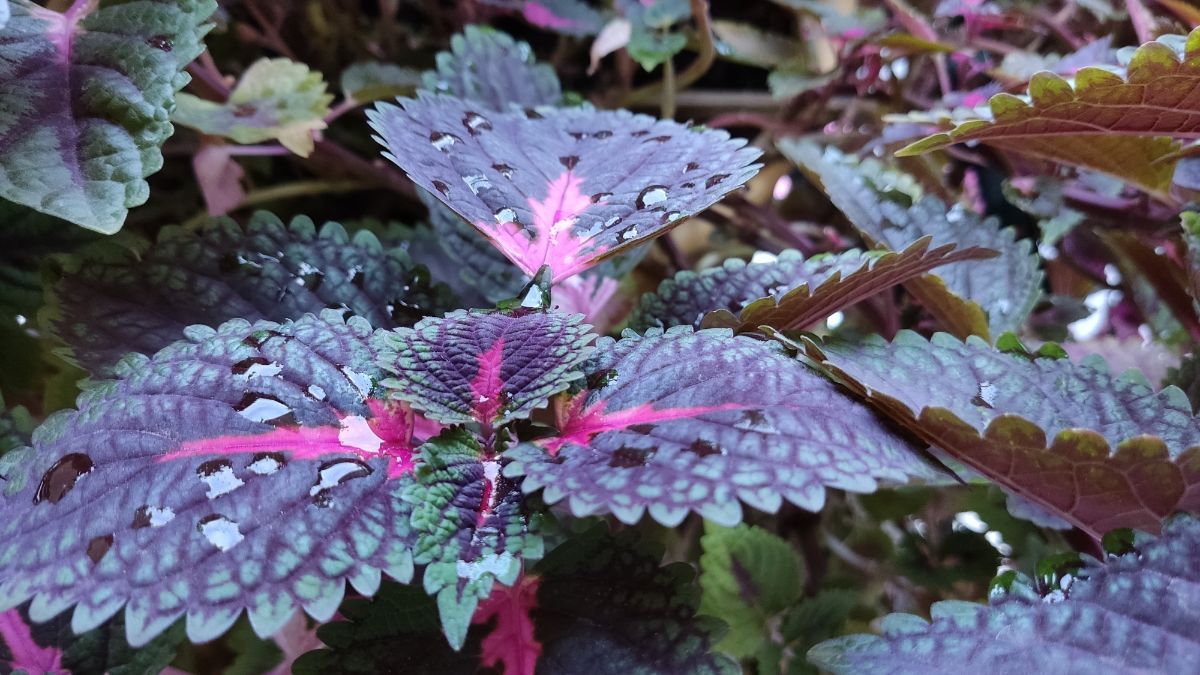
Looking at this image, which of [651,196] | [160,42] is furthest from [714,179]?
[160,42]

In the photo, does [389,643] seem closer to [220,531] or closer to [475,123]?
[220,531]

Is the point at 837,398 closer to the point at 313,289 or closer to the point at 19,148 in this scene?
the point at 313,289

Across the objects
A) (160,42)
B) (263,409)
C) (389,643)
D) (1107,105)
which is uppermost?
(1107,105)

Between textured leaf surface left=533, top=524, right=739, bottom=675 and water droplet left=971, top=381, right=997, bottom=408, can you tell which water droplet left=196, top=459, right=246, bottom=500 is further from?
water droplet left=971, top=381, right=997, bottom=408

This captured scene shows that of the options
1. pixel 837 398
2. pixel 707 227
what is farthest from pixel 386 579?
pixel 707 227

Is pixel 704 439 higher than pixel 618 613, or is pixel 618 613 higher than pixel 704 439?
pixel 704 439

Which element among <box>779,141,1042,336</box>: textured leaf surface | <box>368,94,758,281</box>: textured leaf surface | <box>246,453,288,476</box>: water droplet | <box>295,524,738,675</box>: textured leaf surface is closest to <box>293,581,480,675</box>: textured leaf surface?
<box>295,524,738,675</box>: textured leaf surface

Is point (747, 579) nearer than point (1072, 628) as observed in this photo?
No

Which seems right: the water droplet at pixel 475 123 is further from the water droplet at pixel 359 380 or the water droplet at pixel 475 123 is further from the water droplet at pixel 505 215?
the water droplet at pixel 359 380
